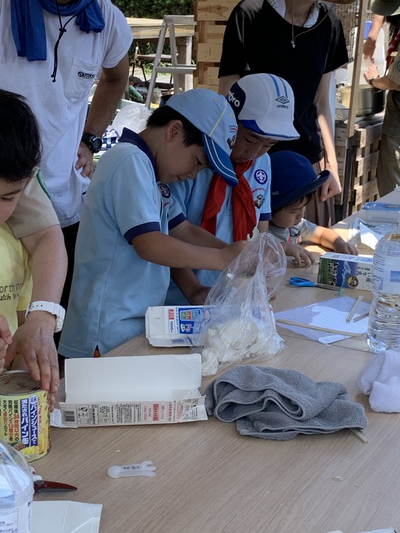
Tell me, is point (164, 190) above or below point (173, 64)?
above

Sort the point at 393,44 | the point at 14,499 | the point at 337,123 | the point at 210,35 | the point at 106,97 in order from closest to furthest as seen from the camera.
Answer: the point at 14,499, the point at 106,97, the point at 210,35, the point at 337,123, the point at 393,44

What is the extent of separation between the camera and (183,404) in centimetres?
129

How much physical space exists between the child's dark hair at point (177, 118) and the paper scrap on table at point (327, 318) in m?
0.53

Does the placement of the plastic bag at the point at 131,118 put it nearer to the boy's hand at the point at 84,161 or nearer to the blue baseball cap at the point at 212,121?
the boy's hand at the point at 84,161

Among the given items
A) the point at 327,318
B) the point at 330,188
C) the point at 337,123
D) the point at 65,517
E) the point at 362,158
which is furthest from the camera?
the point at 362,158

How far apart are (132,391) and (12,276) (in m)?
0.43

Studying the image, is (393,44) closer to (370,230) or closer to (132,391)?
(370,230)

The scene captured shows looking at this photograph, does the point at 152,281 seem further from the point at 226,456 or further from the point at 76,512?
the point at 76,512

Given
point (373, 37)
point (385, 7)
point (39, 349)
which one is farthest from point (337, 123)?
point (39, 349)

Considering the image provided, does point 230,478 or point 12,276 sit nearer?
point 230,478

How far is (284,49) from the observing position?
118 inches

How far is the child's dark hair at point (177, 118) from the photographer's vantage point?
6.19ft

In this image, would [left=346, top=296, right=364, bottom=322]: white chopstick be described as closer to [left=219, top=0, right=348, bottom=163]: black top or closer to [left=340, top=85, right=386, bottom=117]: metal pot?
[left=219, top=0, right=348, bottom=163]: black top

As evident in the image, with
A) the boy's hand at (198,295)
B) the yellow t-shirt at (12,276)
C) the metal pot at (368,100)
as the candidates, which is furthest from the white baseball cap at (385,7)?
the yellow t-shirt at (12,276)
